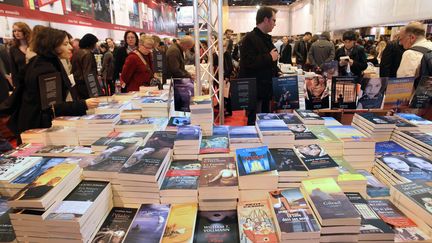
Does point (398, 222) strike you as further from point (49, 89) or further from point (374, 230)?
point (49, 89)

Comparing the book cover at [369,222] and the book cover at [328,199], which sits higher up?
the book cover at [328,199]

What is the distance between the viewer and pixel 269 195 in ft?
4.39

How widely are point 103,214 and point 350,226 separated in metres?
1.01

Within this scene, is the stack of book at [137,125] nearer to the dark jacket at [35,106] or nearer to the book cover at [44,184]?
the dark jacket at [35,106]

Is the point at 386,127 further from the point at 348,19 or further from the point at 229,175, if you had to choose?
the point at 348,19

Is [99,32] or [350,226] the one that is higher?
[99,32]

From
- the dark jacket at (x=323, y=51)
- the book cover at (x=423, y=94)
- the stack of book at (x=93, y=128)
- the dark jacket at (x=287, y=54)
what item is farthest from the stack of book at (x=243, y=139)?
the dark jacket at (x=287, y=54)

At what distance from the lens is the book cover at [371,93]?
2884 mm

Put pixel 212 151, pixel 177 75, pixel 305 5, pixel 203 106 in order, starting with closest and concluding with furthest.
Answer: pixel 212 151
pixel 203 106
pixel 177 75
pixel 305 5

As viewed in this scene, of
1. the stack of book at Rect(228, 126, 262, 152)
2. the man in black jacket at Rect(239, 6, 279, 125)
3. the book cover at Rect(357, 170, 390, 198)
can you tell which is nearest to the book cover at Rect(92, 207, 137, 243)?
the stack of book at Rect(228, 126, 262, 152)

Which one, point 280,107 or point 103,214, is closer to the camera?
point 103,214

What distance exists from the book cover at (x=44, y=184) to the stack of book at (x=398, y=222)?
4.53 ft

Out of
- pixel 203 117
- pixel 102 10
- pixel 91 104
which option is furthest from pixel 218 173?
pixel 102 10

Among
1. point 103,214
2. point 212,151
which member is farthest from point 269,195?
point 103,214
